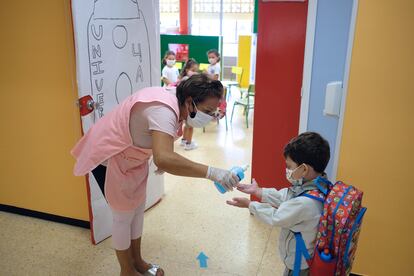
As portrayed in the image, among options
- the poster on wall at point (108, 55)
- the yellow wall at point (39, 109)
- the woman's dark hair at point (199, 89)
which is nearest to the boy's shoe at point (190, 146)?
the poster on wall at point (108, 55)

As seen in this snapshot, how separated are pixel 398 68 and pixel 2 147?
2.90 m

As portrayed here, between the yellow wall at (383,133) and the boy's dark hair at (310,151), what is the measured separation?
0.52 meters

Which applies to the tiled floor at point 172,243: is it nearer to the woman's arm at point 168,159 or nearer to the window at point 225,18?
the woman's arm at point 168,159

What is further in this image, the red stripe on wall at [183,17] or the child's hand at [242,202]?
the red stripe on wall at [183,17]

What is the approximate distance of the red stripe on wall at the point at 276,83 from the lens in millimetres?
2627

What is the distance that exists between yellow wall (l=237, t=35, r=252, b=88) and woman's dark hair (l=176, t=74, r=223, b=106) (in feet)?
21.8

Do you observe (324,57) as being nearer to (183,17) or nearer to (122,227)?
(122,227)

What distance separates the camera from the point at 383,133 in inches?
76.0

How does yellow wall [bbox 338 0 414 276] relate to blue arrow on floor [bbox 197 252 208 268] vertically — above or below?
above

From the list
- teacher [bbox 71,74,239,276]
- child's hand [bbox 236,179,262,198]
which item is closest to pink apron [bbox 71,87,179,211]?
teacher [bbox 71,74,239,276]

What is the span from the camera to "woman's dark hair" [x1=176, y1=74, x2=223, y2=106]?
1.74m

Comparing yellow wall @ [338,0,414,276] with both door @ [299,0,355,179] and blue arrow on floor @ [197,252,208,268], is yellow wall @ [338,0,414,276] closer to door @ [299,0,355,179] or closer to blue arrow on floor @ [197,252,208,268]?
door @ [299,0,355,179]

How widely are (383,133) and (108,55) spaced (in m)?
1.78

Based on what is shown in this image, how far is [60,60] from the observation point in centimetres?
255
